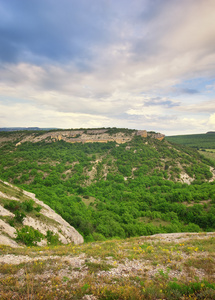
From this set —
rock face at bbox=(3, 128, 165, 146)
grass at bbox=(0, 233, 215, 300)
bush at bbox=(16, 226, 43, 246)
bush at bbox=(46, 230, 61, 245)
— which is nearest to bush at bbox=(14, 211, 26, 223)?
bush at bbox=(16, 226, 43, 246)

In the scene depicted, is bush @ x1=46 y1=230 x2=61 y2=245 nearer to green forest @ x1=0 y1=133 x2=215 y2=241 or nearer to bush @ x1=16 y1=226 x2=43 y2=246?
bush @ x1=16 y1=226 x2=43 y2=246

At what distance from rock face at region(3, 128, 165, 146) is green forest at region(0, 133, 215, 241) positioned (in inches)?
191

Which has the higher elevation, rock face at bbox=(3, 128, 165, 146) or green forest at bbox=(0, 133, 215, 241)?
rock face at bbox=(3, 128, 165, 146)

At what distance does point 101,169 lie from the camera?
66188 mm

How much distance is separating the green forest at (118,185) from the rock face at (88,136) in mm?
4857

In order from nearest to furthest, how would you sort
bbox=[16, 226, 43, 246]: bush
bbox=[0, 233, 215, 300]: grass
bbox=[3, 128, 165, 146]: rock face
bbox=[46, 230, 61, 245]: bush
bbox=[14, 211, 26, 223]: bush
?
bbox=[0, 233, 215, 300]: grass
bbox=[16, 226, 43, 246]: bush
bbox=[14, 211, 26, 223]: bush
bbox=[46, 230, 61, 245]: bush
bbox=[3, 128, 165, 146]: rock face

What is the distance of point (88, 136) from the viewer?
330 feet

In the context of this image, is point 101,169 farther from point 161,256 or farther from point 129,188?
point 161,256

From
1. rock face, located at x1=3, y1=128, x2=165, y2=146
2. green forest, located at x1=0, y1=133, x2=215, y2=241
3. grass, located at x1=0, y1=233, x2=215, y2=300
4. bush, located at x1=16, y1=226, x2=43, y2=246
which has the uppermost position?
rock face, located at x1=3, y1=128, x2=165, y2=146

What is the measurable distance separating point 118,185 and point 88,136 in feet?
179

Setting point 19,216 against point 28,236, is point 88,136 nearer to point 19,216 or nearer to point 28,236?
point 19,216

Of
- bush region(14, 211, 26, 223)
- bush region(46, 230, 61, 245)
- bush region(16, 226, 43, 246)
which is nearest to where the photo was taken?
bush region(16, 226, 43, 246)

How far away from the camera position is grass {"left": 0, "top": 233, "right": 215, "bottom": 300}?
5.77 metres

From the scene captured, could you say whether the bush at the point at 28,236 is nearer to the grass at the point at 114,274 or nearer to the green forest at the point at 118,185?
the grass at the point at 114,274
